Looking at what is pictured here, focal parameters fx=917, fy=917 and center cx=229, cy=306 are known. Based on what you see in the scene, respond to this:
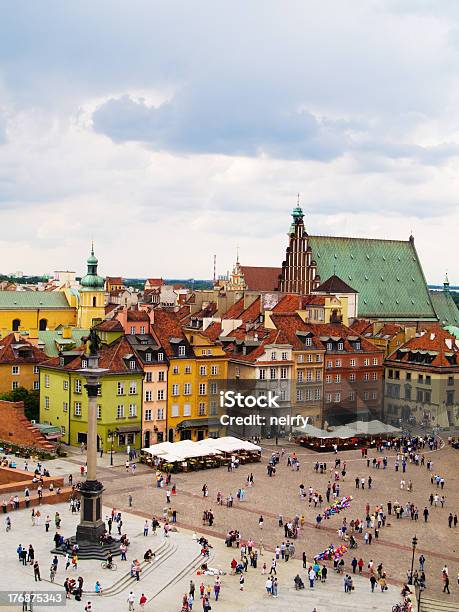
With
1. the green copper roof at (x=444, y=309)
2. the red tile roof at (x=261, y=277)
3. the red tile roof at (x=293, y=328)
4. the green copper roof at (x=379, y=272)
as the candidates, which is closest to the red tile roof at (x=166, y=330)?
the red tile roof at (x=293, y=328)

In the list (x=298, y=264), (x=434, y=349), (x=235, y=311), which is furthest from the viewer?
(x=298, y=264)

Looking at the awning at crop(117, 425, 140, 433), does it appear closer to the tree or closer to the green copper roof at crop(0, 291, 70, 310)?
the tree

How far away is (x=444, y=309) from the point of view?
4838 inches

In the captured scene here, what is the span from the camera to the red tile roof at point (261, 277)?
481 feet

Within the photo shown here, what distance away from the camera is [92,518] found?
44.3 metres

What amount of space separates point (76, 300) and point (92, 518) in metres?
80.1

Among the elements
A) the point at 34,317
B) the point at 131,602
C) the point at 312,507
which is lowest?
the point at 312,507

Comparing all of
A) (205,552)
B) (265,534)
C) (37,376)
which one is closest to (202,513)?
(265,534)

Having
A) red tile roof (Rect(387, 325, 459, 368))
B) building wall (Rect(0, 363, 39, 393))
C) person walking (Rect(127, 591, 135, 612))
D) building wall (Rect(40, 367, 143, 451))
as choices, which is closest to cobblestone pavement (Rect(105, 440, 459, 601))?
building wall (Rect(40, 367, 143, 451))

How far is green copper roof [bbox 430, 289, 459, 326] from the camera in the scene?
121375 mm

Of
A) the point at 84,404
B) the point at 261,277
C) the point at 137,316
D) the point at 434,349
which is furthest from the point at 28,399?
the point at 261,277

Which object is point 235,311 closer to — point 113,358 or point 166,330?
point 166,330

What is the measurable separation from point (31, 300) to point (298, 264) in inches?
1387

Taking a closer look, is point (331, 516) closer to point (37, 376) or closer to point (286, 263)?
point (37, 376)
